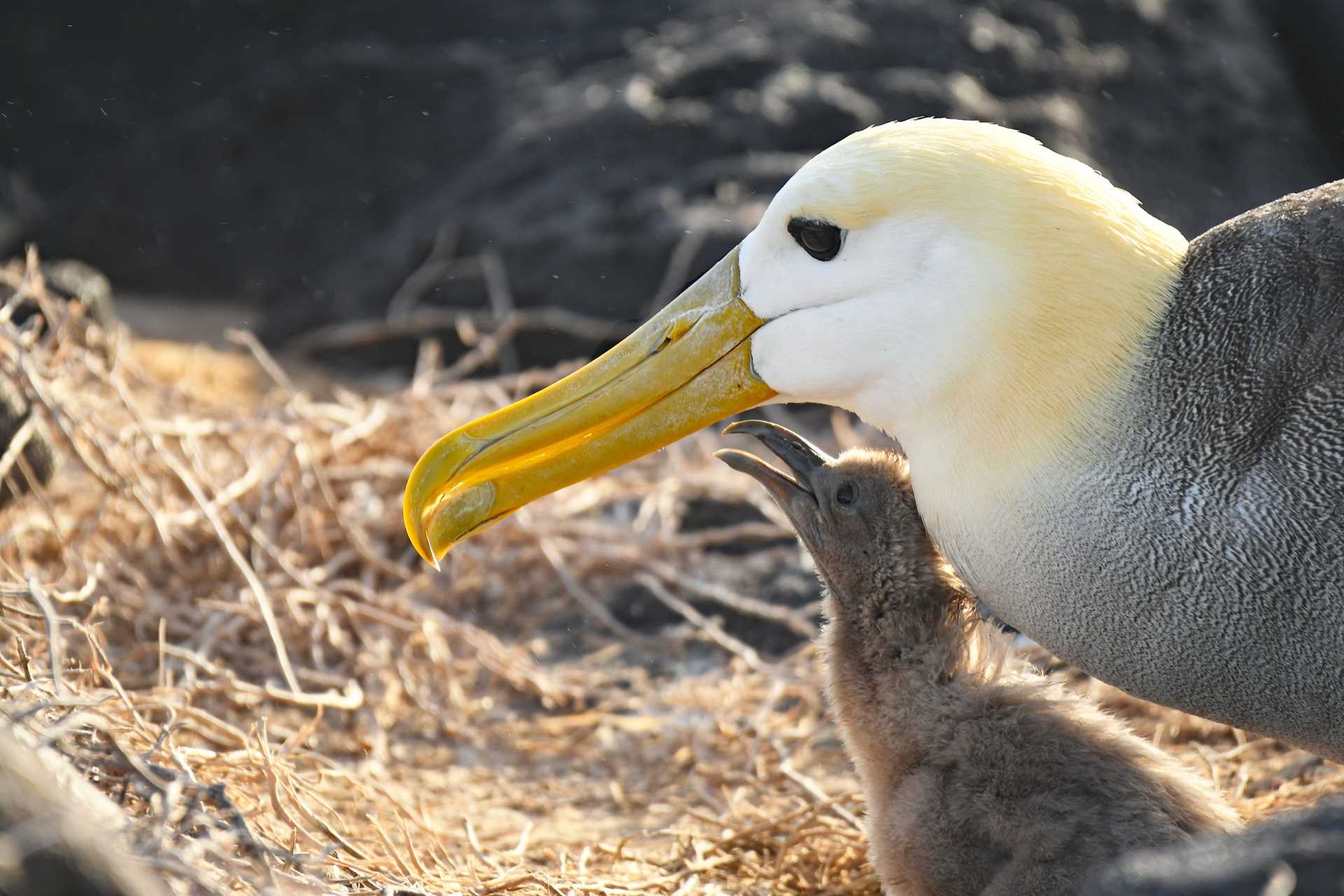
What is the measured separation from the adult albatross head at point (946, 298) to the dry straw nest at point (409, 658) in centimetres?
126

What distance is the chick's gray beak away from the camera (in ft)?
11.6

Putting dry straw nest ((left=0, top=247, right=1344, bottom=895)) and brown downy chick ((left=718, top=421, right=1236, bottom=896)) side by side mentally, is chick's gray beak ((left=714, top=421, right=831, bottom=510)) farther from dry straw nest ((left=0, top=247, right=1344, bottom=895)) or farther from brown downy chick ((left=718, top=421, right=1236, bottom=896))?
dry straw nest ((left=0, top=247, right=1344, bottom=895))

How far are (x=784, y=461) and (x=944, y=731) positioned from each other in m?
0.73

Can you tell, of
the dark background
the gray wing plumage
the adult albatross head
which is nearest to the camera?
the gray wing plumage

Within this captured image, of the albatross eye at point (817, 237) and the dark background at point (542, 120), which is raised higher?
the albatross eye at point (817, 237)

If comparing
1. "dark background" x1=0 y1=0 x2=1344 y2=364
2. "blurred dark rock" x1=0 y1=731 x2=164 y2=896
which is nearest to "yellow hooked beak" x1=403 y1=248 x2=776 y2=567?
"blurred dark rock" x1=0 y1=731 x2=164 y2=896

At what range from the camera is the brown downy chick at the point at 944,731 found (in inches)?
A: 121

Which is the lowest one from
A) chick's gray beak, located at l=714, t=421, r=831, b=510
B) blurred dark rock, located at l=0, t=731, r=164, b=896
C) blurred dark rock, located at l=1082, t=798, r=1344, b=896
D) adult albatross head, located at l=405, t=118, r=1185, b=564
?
chick's gray beak, located at l=714, t=421, r=831, b=510

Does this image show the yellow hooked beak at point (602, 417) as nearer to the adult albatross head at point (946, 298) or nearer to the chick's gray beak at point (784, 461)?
the adult albatross head at point (946, 298)

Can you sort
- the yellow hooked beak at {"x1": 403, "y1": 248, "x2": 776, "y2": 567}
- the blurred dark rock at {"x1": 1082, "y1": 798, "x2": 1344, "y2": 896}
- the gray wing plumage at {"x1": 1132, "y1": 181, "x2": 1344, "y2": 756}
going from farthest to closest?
1. the yellow hooked beak at {"x1": 403, "y1": 248, "x2": 776, "y2": 567}
2. the gray wing plumage at {"x1": 1132, "y1": 181, "x2": 1344, "y2": 756}
3. the blurred dark rock at {"x1": 1082, "y1": 798, "x2": 1344, "y2": 896}

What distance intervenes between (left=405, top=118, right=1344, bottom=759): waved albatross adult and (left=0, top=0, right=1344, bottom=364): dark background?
13.8 feet

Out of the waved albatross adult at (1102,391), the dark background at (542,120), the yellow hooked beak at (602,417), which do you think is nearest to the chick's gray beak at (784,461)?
the yellow hooked beak at (602,417)

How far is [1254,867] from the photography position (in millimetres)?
2059

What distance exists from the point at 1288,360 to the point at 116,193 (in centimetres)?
854
